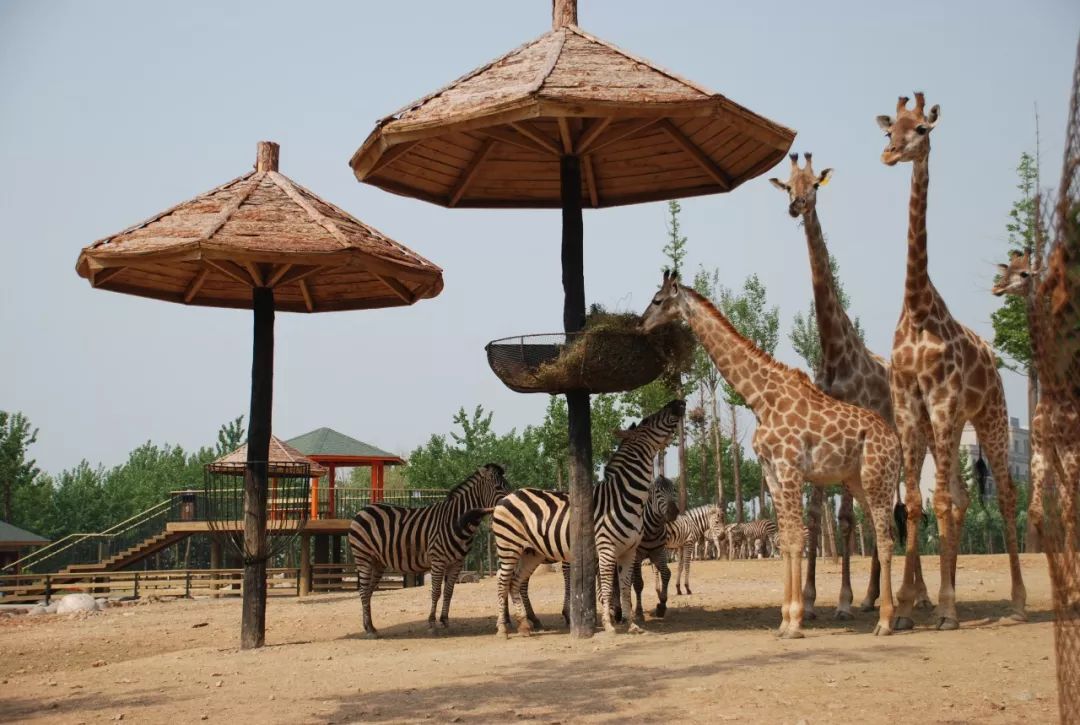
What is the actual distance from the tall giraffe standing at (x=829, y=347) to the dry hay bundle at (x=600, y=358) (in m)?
1.81

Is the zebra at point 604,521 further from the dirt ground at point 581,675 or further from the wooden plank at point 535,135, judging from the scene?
the wooden plank at point 535,135

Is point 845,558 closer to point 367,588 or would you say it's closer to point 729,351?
point 729,351

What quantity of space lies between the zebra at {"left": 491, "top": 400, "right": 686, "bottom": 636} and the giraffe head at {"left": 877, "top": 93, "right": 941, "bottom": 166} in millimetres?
3570

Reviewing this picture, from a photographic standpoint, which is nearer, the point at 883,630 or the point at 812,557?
the point at 883,630

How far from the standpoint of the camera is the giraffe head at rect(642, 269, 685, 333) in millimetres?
11258

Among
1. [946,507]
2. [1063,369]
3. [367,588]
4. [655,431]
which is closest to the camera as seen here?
[1063,369]

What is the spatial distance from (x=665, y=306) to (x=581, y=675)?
173 inches

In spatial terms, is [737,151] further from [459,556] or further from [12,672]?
[12,672]

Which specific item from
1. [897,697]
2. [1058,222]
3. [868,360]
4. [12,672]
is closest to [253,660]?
[12,672]

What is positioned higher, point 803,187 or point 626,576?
point 803,187

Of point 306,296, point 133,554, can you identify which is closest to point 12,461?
point 133,554

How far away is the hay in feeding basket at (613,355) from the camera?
10914 millimetres

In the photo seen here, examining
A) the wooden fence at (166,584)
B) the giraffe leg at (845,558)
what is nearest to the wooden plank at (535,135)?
the giraffe leg at (845,558)

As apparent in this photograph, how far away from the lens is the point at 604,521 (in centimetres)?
1114
